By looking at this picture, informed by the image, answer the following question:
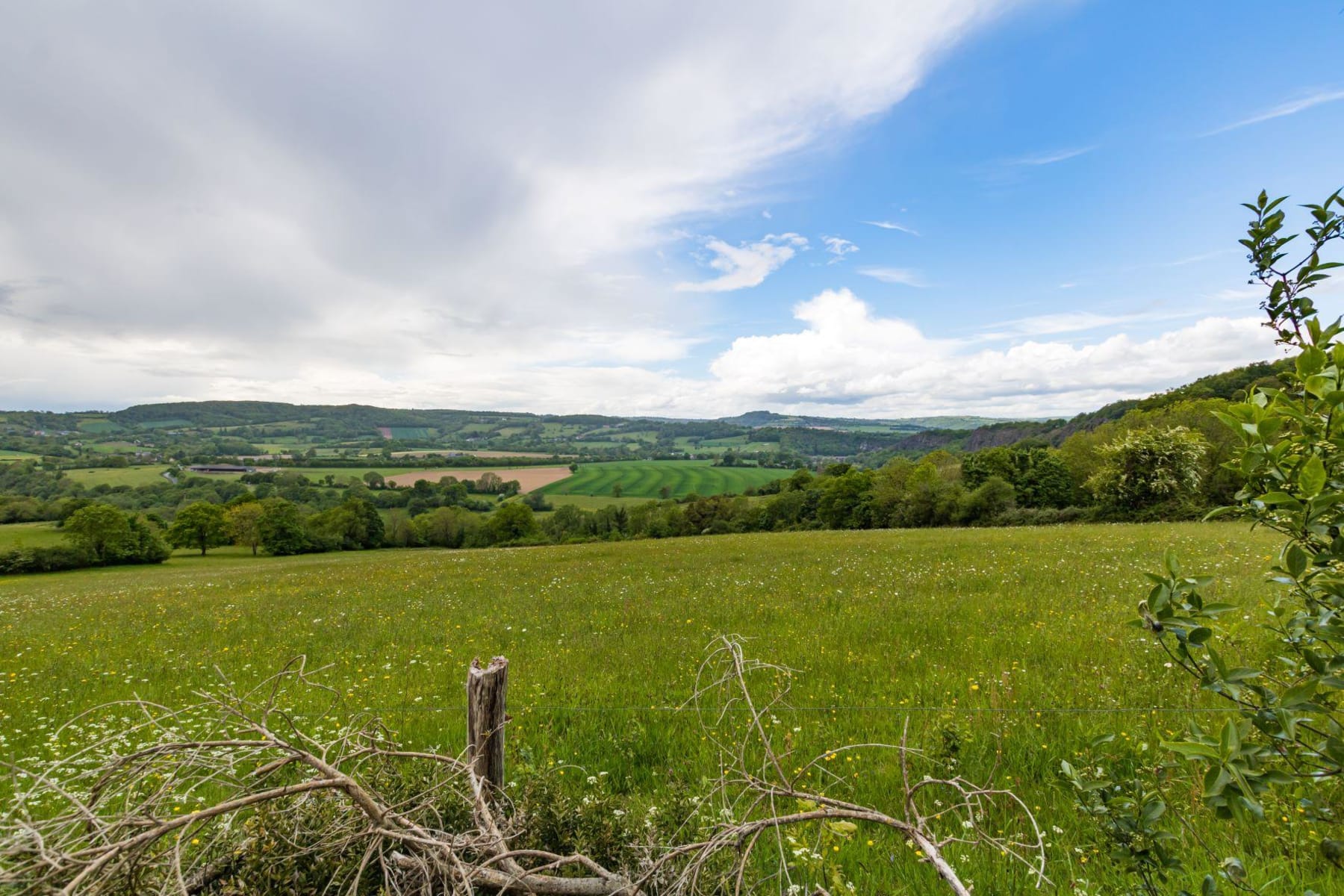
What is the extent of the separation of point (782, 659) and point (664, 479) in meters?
109

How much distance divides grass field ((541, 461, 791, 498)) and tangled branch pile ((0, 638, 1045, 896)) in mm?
87941

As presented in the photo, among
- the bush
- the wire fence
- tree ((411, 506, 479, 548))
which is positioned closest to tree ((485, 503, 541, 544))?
tree ((411, 506, 479, 548))

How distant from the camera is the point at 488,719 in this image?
3.39 meters

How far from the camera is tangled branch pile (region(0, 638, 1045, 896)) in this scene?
2127 mm

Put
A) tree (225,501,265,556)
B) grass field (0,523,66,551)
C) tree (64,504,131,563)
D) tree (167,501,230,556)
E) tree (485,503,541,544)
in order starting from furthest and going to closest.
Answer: tree (485,503,541,544) < tree (167,501,230,556) < tree (225,501,265,556) < tree (64,504,131,563) < grass field (0,523,66,551)

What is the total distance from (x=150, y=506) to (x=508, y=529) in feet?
234

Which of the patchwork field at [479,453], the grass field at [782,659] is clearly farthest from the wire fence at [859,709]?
the patchwork field at [479,453]

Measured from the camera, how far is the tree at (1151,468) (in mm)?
32406

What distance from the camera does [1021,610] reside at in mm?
9070

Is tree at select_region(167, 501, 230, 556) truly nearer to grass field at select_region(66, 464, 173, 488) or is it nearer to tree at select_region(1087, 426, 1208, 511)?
grass field at select_region(66, 464, 173, 488)

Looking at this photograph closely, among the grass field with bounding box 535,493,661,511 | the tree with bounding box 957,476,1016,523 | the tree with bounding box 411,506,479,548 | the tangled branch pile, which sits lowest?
the tree with bounding box 411,506,479,548

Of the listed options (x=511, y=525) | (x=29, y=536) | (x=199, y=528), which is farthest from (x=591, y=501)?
(x=29, y=536)

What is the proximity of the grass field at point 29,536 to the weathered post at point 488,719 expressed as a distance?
74047 mm

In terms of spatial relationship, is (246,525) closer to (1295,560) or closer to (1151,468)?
(1295,560)
